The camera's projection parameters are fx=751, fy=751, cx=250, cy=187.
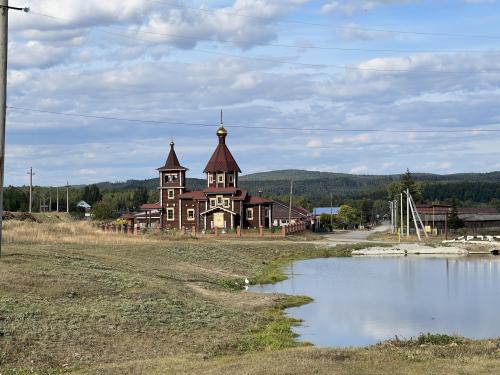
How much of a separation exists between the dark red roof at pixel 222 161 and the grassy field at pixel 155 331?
49.9 meters

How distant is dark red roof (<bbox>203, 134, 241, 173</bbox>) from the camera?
3374 inches

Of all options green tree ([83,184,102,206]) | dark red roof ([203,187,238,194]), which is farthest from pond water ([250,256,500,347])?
green tree ([83,184,102,206])

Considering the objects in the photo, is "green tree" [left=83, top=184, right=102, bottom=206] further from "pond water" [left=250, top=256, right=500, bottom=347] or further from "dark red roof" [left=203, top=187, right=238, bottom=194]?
"pond water" [left=250, top=256, right=500, bottom=347]

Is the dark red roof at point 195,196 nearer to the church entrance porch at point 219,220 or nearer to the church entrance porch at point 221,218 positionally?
the church entrance porch at point 221,218

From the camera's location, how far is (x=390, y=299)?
32.2 meters

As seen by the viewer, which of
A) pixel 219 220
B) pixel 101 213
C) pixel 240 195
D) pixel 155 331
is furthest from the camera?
pixel 101 213

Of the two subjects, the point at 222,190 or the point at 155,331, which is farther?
the point at 222,190

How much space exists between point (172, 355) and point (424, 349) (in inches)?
224

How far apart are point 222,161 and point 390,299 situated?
55267 millimetres

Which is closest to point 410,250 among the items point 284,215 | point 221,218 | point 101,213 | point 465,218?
point 221,218

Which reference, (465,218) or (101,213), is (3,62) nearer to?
(101,213)

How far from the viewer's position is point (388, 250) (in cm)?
6456

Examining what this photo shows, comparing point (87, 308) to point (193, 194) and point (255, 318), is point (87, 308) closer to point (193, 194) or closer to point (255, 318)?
point (255, 318)

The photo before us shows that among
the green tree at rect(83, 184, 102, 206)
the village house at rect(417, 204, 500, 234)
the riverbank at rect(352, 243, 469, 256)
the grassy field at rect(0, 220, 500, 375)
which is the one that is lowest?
the riverbank at rect(352, 243, 469, 256)
